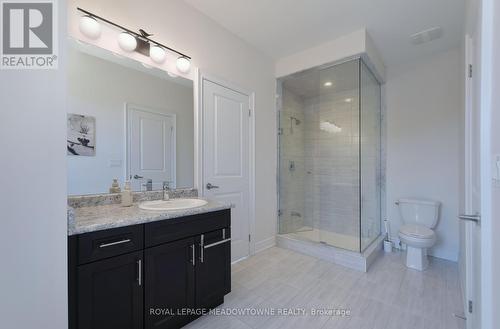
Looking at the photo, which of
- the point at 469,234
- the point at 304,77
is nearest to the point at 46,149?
the point at 469,234

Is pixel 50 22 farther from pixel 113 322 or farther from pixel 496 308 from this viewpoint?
pixel 496 308

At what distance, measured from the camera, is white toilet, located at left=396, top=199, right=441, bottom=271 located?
235 cm

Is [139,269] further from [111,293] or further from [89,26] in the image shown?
[89,26]

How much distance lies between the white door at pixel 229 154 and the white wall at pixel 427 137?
2.14 meters

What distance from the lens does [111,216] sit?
1276mm

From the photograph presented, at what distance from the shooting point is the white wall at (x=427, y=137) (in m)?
2.71

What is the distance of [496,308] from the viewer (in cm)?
79

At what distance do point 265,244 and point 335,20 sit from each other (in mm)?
2777

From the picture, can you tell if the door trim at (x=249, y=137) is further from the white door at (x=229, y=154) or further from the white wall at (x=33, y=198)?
the white wall at (x=33, y=198)

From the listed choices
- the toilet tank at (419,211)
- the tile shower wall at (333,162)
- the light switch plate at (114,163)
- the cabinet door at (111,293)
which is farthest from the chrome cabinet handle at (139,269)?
the toilet tank at (419,211)

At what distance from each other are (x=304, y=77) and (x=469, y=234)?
2503mm

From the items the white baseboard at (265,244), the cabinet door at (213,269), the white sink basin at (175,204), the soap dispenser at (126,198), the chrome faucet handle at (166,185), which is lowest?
the white baseboard at (265,244)

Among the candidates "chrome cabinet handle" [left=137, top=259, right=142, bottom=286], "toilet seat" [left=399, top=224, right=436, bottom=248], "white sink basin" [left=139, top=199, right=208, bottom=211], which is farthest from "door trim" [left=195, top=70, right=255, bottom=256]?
"toilet seat" [left=399, top=224, right=436, bottom=248]

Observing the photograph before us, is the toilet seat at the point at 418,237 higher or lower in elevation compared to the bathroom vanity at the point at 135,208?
lower
